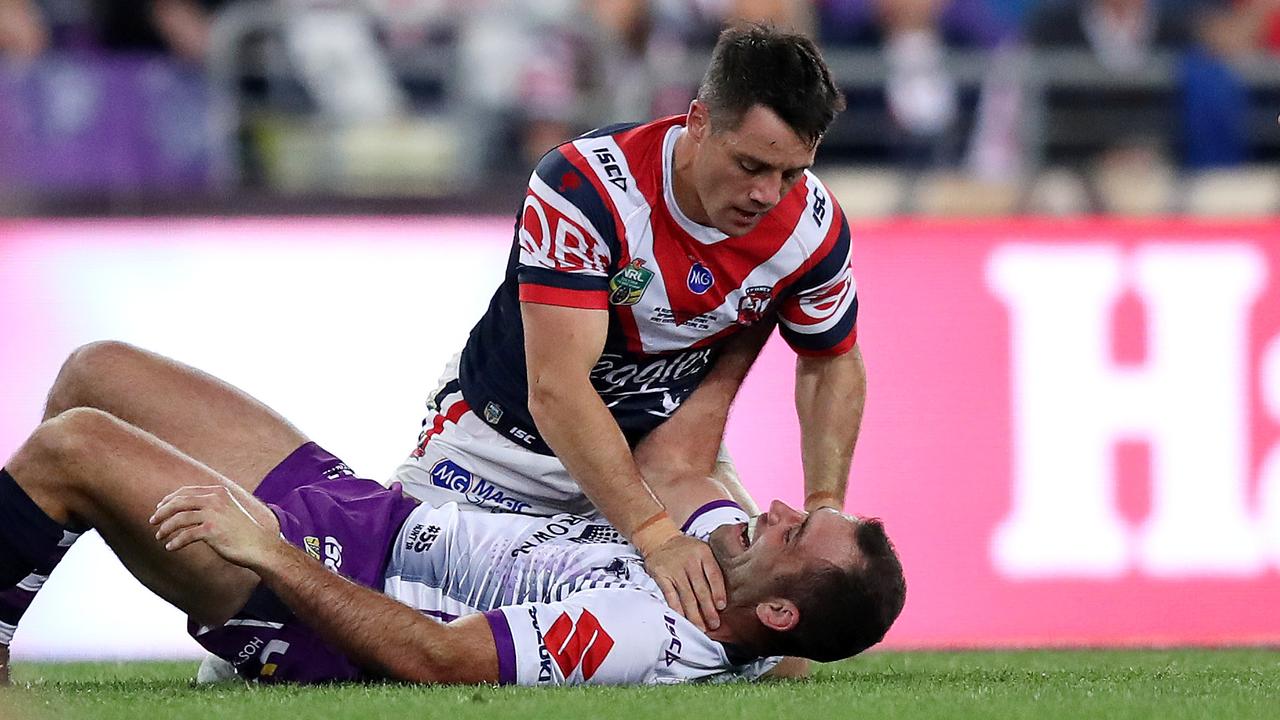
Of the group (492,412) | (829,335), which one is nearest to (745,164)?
(829,335)

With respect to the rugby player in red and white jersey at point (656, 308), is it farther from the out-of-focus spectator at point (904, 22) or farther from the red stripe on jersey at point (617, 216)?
the out-of-focus spectator at point (904, 22)

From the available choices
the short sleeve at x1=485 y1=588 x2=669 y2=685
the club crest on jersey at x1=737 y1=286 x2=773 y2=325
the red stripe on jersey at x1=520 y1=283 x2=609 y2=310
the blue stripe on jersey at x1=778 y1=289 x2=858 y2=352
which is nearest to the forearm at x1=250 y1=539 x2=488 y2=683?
the short sleeve at x1=485 y1=588 x2=669 y2=685

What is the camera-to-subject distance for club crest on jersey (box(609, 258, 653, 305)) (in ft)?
17.4

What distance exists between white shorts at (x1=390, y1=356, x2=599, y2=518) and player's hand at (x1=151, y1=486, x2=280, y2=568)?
121cm

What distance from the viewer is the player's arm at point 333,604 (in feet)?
14.8

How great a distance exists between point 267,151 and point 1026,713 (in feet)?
18.0

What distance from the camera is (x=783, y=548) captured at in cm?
483

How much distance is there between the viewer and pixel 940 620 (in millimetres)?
7582

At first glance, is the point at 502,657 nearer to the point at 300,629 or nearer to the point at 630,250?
the point at 300,629

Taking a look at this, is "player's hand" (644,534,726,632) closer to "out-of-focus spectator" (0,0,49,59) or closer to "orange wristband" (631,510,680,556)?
"orange wristband" (631,510,680,556)

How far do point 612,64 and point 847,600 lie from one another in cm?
491

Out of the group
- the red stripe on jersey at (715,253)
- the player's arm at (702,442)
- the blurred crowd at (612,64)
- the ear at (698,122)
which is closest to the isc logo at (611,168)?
the red stripe on jersey at (715,253)

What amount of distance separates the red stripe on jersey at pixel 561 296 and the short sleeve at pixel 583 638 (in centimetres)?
81

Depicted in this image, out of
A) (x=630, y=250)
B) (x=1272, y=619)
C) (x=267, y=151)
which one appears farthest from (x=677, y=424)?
(x=267, y=151)
